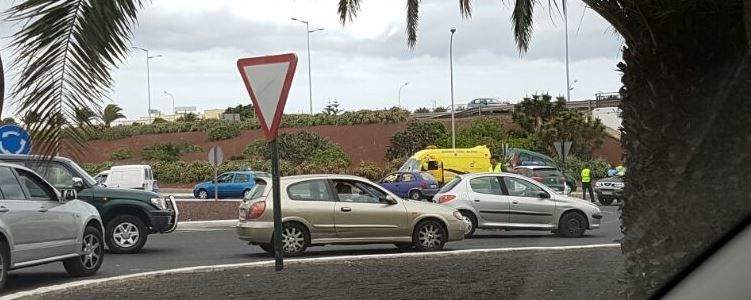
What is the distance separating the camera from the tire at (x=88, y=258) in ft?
34.1

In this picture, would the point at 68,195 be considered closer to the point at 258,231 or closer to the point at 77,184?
the point at 77,184

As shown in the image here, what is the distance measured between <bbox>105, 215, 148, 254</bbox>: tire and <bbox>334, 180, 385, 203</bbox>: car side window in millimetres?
3664

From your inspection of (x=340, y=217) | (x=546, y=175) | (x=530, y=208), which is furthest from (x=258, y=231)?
(x=546, y=175)

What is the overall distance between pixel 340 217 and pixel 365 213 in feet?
1.35

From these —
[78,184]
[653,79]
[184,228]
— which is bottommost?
[184,228]

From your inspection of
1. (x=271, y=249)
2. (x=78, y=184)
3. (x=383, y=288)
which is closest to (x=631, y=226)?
(x=383, y=288)

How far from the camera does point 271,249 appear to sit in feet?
41.5

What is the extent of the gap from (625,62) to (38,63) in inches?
170

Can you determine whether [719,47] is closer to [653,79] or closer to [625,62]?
[653,79]

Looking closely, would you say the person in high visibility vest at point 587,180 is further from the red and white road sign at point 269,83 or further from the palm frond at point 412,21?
the red and white road sign at point 269,83

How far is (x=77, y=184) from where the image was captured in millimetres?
12836

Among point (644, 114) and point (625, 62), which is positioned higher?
point (625, 62)

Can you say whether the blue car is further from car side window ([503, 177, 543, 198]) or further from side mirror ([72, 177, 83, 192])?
side mirror ([72, 177, 83, 192])

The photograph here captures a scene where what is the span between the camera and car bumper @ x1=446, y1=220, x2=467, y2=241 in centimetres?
1281
